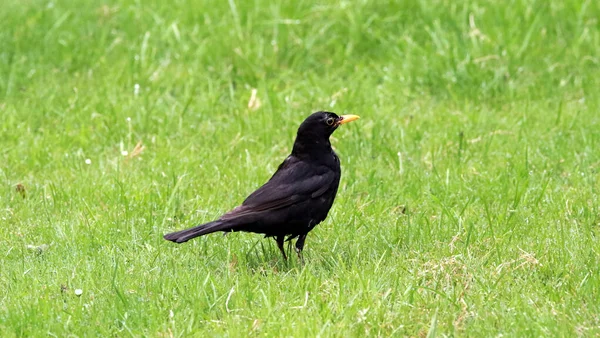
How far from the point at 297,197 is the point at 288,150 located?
2.06 m

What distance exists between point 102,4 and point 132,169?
3.28m

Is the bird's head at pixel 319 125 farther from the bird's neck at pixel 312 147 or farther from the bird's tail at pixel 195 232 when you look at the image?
the bird's tail at pixel 195 232

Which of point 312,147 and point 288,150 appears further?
point 288,150

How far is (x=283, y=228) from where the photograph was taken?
5465 mm

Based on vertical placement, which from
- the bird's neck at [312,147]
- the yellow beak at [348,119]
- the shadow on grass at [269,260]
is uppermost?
the yellow beak at [348,119]

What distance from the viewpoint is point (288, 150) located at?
7562 millimetres

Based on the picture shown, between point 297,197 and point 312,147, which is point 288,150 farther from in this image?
point 297,197

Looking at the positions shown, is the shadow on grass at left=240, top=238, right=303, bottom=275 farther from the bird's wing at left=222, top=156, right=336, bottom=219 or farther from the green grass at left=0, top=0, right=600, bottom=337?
the bird's wing at left=222, top=156, right=336, bottom=219

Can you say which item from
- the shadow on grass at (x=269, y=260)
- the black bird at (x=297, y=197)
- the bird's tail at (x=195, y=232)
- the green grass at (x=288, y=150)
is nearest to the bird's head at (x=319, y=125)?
the black bird at (x=297, y=197)

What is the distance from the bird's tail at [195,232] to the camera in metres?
5.08

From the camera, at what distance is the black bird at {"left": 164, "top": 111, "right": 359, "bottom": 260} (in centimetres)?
533

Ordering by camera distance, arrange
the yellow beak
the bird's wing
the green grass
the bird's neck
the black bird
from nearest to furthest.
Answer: the green grass < the black bird < the bird's wing < the bird's neck < the yellow beak

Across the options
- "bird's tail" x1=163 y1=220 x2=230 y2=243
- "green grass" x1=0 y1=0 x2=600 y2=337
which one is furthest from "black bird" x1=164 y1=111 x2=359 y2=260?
"green grass" x1=0 y1=0 x2=600 y2=337

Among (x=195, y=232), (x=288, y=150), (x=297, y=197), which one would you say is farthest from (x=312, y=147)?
(x=288, y=150)
